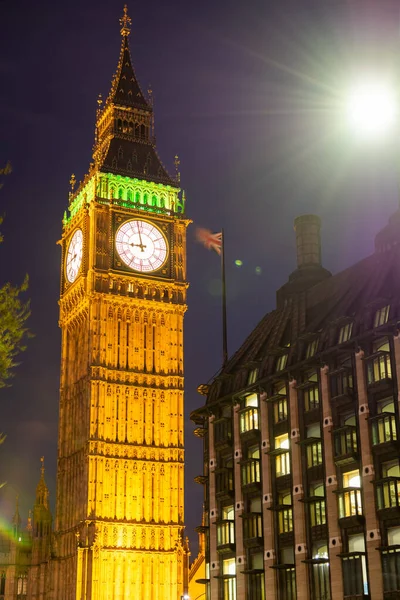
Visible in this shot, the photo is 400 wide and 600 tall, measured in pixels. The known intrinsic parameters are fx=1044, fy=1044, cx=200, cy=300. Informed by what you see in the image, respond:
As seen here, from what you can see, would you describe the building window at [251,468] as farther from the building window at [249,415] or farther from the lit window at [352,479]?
the lit window at [352,479]

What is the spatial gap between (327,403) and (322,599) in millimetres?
14060

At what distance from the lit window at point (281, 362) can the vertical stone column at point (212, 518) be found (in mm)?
10261

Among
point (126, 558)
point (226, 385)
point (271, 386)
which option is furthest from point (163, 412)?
point (271, 386)

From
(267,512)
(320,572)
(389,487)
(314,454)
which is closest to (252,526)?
(267,512)

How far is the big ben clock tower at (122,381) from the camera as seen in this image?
403 ft

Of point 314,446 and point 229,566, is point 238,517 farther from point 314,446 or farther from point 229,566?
point 314,446

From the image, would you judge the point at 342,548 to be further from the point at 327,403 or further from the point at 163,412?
the point at 163,412

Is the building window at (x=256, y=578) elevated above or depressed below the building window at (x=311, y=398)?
below

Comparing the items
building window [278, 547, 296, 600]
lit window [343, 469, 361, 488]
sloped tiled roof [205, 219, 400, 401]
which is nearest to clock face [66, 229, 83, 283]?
sloped tiled roof [205, 219, 400, 401]

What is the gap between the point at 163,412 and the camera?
130125 millimetres

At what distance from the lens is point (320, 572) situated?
74438 mm

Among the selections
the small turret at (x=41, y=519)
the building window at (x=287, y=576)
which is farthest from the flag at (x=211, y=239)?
the small turret at (x=41, y=519)

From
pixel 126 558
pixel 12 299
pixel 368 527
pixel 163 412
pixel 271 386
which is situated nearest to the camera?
pixel 12 299

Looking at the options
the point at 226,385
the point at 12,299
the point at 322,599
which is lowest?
the point at 322,599
